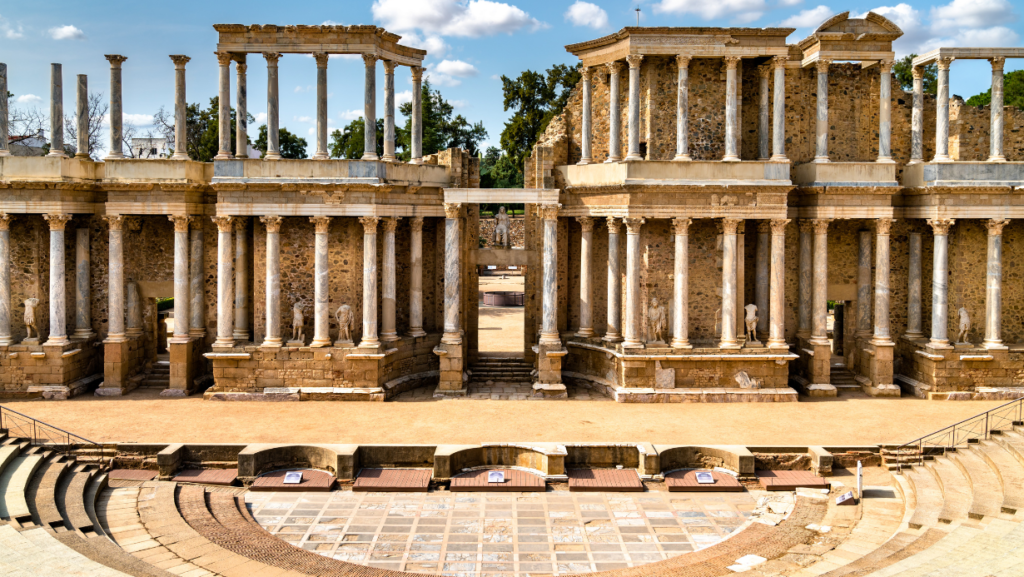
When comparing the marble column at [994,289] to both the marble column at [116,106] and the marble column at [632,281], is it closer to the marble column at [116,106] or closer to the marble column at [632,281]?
the marble column at [632,281]

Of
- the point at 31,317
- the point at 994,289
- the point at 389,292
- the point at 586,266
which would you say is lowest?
the point at 31,317

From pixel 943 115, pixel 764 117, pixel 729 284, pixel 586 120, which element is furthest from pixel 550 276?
pixel 943 115

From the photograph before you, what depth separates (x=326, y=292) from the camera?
2583cm

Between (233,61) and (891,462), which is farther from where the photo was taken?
(233,61)

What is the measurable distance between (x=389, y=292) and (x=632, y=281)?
7752mm

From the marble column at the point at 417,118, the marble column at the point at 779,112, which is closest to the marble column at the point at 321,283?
the marble column at the point at 417,118

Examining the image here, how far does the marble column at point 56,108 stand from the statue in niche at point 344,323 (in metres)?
9.92

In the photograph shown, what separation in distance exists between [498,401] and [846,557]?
12.4 meters

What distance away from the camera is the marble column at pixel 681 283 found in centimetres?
2544

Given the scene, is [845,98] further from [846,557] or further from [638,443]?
[846,557]

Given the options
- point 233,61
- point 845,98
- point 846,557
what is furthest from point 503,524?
point 845,98

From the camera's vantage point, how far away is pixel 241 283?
26750mm

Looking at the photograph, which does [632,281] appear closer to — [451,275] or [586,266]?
[586,266]

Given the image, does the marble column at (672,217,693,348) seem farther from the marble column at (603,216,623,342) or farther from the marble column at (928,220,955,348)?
the marble column at (928,220,955,348)
